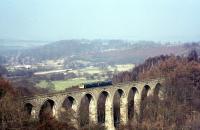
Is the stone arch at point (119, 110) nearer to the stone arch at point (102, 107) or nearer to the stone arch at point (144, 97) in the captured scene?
Answer: the stone arch at point (102, 107)

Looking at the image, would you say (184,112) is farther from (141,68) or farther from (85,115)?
(141,68)

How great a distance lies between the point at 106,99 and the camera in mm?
52562

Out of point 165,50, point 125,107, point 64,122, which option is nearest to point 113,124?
point 125,107

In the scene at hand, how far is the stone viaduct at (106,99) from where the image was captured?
42.3 meters

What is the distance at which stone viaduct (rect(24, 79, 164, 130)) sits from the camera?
139 ft

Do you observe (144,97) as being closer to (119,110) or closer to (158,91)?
(158,91)

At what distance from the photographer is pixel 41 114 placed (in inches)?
1645

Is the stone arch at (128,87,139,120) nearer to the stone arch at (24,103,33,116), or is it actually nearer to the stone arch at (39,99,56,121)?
the stone arch at (39,99,56,121)

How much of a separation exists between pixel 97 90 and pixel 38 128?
558 inches

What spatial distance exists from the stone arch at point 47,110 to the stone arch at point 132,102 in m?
13.2

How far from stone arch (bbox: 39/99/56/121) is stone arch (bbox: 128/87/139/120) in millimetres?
13166

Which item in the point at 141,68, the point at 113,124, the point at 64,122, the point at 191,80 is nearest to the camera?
the point at 64,122

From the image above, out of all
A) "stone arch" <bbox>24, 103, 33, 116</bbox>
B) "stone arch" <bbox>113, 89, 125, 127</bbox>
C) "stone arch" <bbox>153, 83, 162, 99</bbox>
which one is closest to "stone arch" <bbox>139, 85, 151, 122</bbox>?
"stone arch" <bbox>153, 83, 162, 99</bbox>

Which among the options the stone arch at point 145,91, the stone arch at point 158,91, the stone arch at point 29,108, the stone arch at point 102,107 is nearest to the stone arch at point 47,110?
the stone arch at point 29,108
